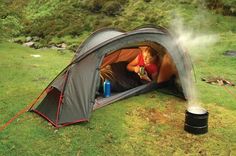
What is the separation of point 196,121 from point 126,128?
172cm

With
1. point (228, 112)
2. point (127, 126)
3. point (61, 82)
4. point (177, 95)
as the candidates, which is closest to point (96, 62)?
point (61, 82)

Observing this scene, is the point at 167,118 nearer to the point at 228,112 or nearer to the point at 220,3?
the point at 228,112

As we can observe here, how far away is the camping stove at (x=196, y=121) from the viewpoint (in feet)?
25.4

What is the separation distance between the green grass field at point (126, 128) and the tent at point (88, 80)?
0.25 meters

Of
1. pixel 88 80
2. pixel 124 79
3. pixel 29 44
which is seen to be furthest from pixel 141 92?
pixel 29 44

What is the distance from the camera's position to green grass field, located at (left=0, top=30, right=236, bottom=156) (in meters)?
7.23

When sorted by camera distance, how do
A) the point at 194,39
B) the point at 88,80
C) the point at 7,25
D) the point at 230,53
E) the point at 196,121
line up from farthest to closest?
the point at 194,39 → the point at 230,53 → the point at 7,25 → the point at 88,80 → the point at 196,121

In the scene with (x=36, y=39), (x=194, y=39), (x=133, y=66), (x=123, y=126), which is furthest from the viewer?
(x=36, y=39)

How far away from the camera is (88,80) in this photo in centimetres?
870

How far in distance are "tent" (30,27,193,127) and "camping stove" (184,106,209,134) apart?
2276 mm

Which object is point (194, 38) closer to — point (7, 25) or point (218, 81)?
point (218, 81)

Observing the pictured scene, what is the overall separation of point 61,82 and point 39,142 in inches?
74.2

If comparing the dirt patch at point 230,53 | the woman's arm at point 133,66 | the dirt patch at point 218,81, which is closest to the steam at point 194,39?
the dirt patch at point 230,53

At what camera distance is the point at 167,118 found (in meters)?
8.91
